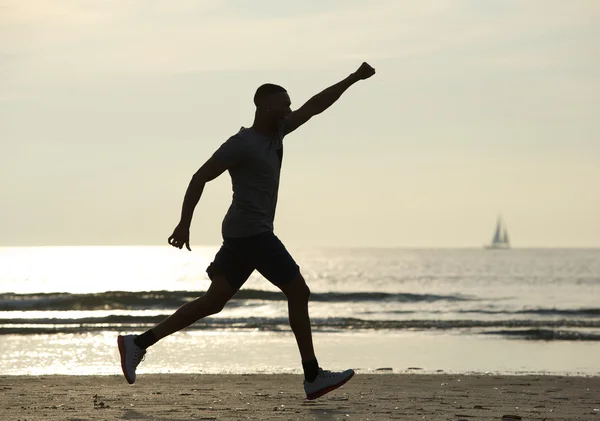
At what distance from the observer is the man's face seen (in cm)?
673

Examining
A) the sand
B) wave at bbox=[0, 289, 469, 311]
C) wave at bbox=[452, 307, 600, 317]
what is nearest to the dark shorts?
the sand

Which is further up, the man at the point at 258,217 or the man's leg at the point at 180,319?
the man at the point at 258,217

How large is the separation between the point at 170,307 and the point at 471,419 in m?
23.1

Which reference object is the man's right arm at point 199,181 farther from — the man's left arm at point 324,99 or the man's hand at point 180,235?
the man's left arm at point 324,99

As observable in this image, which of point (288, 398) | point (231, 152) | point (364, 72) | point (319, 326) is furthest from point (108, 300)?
point (231, 152)

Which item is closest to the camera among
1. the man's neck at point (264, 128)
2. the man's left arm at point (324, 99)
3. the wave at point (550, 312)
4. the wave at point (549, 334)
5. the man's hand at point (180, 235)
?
the man's hand at point (180, 235)

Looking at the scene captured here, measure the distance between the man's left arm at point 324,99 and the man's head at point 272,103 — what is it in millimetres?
149

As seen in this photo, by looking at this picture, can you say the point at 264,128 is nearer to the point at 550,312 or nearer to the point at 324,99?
the point at 324,99

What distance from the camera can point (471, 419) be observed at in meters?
6.60

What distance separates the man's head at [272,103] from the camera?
6.72m

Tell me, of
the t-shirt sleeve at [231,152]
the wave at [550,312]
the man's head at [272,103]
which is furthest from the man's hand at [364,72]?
the wave at [550,312]

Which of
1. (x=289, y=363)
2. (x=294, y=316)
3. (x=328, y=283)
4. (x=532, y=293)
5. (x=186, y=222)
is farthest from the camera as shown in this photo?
(x=328, y=283)

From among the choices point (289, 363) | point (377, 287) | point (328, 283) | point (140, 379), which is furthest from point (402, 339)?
point (328, 283)

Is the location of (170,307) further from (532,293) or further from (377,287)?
(377,287)
